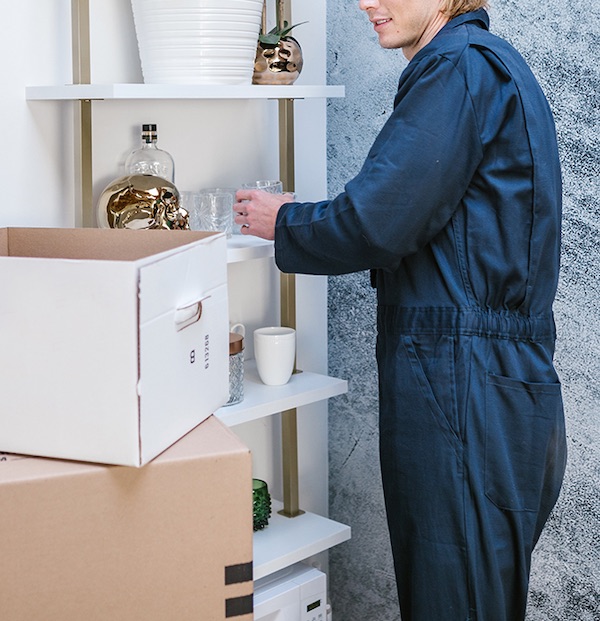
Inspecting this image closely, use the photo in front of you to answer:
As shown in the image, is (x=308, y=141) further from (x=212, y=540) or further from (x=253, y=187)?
(x=212, y=540)

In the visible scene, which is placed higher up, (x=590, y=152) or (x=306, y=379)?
(x=590, y=152)

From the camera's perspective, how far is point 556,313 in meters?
1.98

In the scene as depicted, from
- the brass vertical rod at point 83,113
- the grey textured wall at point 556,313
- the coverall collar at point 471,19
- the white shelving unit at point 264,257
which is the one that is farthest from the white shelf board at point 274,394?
the coverall collar at point 471,19

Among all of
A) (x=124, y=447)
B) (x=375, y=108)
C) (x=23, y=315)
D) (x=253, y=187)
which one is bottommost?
(x=124, y=447)

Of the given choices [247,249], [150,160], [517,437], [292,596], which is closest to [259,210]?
[247,249]

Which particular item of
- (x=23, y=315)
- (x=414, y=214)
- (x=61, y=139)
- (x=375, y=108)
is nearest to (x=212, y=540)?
(x=23, y=315)

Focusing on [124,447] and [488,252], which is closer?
[124,447]

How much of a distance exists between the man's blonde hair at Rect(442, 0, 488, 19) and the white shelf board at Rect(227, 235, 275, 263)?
1.82 feet

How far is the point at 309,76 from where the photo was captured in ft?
7.59

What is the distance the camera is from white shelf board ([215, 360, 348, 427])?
6.25ft

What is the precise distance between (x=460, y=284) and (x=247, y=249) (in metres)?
0.47

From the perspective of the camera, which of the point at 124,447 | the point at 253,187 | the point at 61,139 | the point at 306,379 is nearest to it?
the point at 124,447

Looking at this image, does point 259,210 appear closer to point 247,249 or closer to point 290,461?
point 247,249

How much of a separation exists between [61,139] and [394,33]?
65cm
